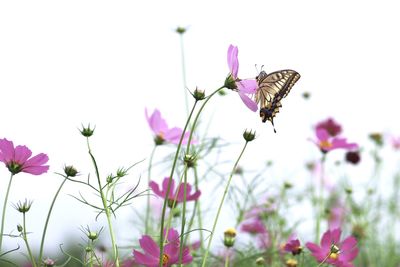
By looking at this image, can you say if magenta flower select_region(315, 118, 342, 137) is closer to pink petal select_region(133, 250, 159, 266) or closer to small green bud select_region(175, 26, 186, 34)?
small green bud select_region(175, 26, 186, 34)

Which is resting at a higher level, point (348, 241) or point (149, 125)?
point (149, 125)

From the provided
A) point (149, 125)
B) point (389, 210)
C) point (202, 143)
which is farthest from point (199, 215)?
point (389, 210)

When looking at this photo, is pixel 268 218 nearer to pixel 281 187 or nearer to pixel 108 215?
pixel 281 187

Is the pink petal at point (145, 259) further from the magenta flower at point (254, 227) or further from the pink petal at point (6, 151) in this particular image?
the magenta flower at point (254, 227)

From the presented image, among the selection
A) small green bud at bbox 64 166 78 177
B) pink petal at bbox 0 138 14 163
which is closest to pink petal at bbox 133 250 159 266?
small green bud at bbox 64 166 78 177

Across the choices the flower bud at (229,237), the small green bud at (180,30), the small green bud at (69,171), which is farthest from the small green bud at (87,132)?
the small green bud at (180,30)

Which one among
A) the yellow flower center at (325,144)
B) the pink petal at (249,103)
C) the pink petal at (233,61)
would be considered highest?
the pink petal at (233,61)

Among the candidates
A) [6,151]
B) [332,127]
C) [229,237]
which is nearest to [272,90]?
[229,237]
